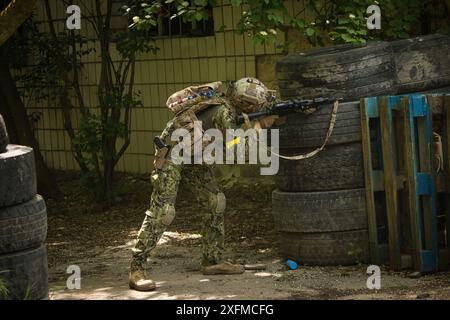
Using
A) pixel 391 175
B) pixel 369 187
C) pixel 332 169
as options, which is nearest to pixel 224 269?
pixel 332 169

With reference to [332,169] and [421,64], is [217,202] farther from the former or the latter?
[421,64]

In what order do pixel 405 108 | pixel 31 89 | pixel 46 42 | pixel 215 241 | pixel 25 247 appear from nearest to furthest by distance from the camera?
pixel 25 247 < pixel 405 108 < pixel 215 241 < pixel 46 42 < pixel 31 89

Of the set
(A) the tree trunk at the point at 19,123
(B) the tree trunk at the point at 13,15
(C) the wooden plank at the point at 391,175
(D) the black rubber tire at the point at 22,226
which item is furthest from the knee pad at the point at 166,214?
(A) the tree trunk at the point at 19,123

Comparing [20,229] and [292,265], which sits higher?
[20,229]

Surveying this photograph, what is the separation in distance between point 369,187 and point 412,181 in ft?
1.16

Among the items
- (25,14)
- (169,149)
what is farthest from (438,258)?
(25,14)

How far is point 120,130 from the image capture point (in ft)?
33.1

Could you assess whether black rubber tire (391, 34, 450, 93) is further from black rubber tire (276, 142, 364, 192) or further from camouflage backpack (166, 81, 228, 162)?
camouflage backpack (166, 81, 228, 162)

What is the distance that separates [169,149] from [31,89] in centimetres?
632

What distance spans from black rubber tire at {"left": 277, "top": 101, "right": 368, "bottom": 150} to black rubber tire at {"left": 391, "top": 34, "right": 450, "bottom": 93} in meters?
0.55

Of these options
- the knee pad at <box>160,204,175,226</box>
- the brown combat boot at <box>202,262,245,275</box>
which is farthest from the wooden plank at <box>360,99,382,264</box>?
the knee pad at <box>160,204,175,226</box>

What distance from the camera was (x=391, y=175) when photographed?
22.3 feet

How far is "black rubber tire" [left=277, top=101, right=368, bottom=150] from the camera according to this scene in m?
6.87

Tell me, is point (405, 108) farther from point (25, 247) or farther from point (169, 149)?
point (25, 247)
